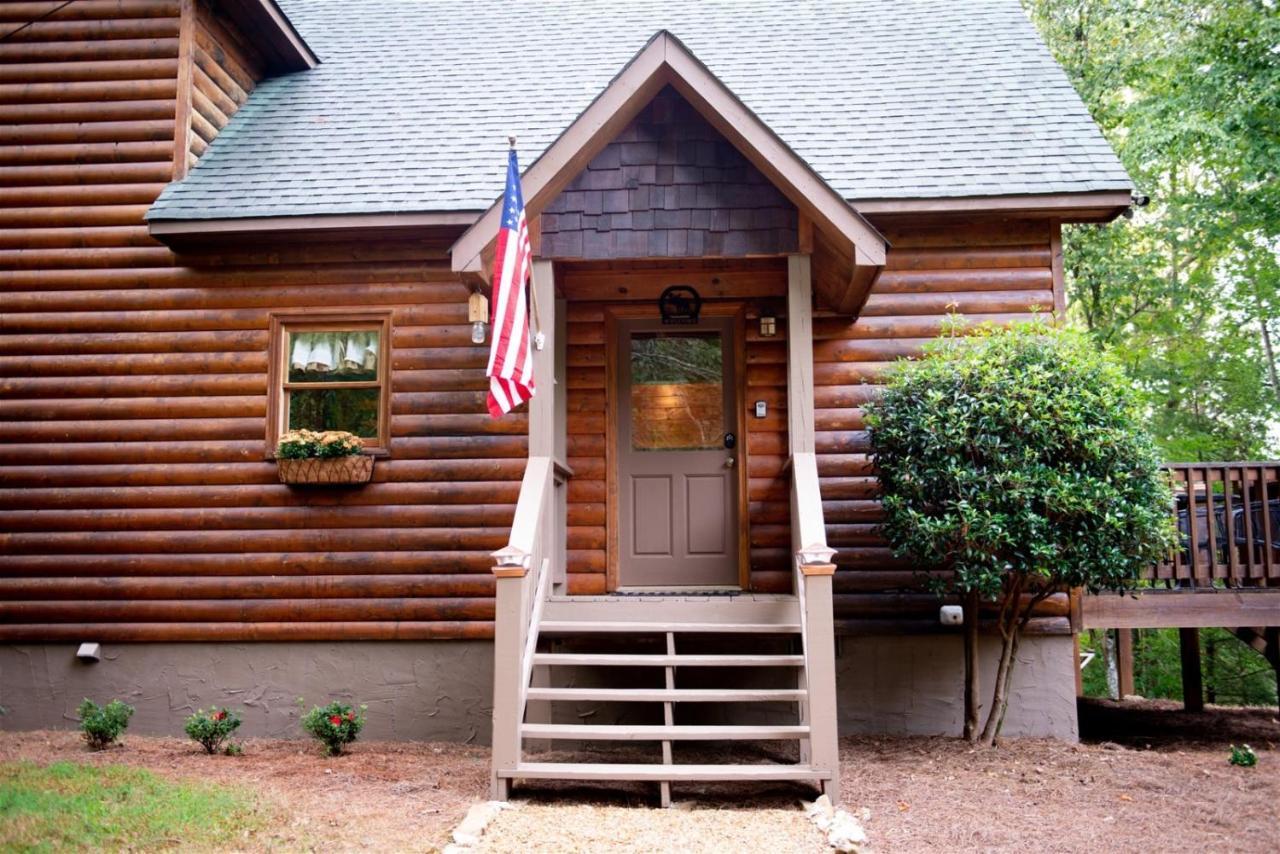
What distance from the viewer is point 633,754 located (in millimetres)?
6355

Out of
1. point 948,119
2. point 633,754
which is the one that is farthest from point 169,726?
point 948,119

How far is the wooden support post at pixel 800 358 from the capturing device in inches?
248

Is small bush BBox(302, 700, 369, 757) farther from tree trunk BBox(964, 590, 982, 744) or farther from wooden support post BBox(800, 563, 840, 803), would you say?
tree trunk BBox(964, 590, 982, 744)

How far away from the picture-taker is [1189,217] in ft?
43.3

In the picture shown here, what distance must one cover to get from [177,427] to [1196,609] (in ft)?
25.8

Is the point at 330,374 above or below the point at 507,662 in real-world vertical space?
above

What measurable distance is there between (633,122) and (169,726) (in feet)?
18.6

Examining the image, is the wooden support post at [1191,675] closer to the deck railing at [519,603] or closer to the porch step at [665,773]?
the porch step at [665,773]

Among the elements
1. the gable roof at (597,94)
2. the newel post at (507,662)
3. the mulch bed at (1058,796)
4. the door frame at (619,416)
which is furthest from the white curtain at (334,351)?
the mulch bed at (1058,796)

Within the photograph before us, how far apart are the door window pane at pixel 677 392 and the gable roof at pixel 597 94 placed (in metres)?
1.66

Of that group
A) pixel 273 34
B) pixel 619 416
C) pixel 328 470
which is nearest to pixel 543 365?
pixel 619 416

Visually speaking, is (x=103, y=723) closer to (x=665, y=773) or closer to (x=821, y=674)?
(x=665, y=773)

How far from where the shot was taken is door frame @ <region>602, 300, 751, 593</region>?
7531 millimetres

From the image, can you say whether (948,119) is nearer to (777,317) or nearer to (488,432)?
(777,317)
